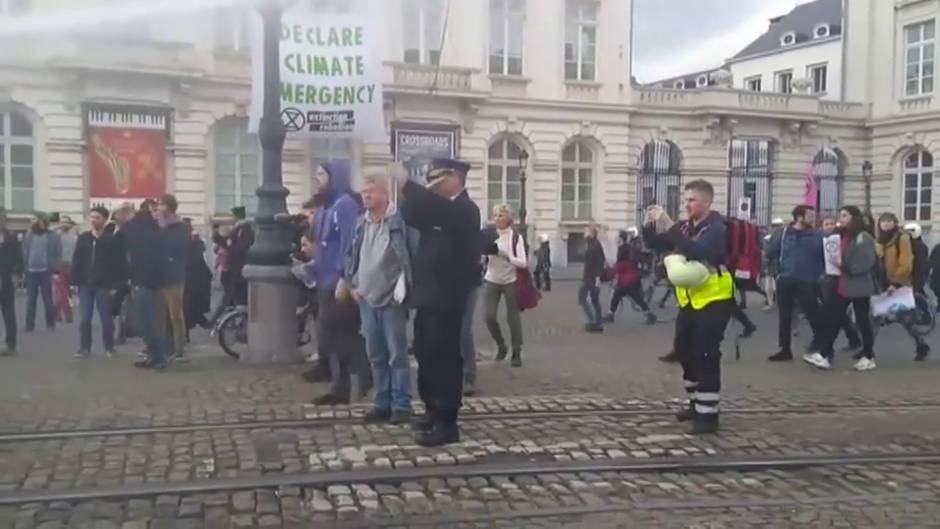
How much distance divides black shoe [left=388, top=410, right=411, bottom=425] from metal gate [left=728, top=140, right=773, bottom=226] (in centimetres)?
3659

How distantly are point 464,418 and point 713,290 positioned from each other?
223 centimetres

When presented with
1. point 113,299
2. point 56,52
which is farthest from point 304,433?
point 113,299

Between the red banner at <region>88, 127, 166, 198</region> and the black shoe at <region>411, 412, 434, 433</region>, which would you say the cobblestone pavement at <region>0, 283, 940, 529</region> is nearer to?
the black shoe at <region>411, 412, 434, 433</region>

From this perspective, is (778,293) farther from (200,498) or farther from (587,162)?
(587,162)

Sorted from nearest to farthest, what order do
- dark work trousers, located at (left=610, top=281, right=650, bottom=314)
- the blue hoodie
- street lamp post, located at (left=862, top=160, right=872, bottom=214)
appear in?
the blue hoodie → dark work trousers, located at (left=610, top=281, right=650, bottom=314) → street lamp post, located at (left=862, top=160, right=872, bottom=214)

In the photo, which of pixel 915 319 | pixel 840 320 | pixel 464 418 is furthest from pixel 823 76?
pixel 464 418

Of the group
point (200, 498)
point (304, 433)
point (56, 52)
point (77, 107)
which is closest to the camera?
point (200, 498)

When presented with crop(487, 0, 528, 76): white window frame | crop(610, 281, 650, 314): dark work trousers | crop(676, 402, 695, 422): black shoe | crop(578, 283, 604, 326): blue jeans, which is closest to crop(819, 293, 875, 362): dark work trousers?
crop(676, 402, 695, 422): black shoe

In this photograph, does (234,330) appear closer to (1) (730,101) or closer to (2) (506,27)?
(2) (506,27)

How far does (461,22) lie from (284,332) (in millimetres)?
27022

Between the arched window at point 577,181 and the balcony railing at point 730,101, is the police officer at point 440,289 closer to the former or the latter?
the arched window at point 577,181

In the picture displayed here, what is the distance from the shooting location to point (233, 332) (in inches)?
484

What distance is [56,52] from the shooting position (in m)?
7.08

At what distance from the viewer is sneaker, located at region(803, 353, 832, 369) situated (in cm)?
1209
